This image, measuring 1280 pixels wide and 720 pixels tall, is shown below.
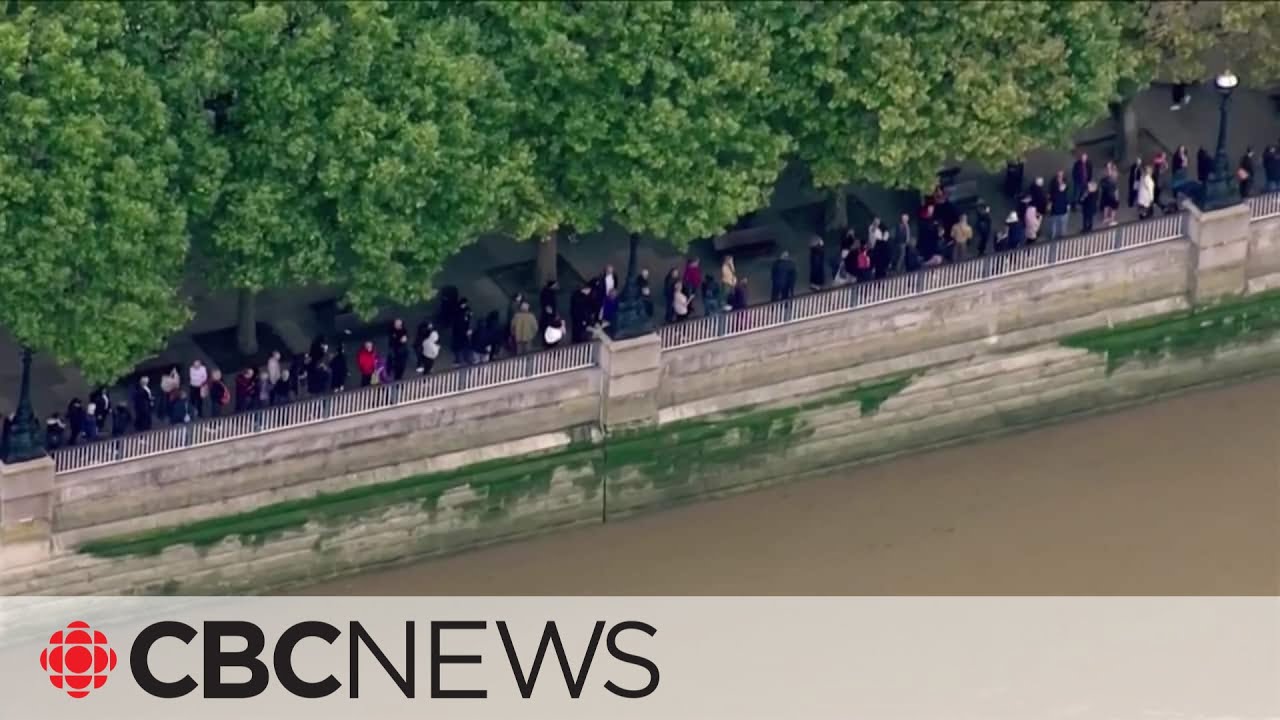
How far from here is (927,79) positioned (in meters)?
71.2

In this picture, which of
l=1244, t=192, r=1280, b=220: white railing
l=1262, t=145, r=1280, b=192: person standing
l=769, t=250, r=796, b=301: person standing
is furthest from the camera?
l=1262, t=145, r=1280, b=192: person standing

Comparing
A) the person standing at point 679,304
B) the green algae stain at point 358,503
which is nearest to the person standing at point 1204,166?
the person standing at point 679,304

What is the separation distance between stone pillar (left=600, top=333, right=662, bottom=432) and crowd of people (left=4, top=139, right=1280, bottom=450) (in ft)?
1.70

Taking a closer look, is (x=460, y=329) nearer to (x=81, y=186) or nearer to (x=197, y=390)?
(x=197, y=390)

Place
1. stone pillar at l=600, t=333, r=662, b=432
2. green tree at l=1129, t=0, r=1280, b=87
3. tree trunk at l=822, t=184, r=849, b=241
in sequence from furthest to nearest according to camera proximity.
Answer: tree trunk at l=822, t=184, r=849, b=241, green tree at l=1129, t=0, r=1280, b=87, stone pillar at l=600, t=333, r=662, b=432

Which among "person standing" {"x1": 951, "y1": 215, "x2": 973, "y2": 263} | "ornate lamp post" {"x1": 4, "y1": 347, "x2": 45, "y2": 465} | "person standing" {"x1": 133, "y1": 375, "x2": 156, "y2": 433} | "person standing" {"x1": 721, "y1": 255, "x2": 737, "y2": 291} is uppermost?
"person standing" {"x1": 951, "y1": 215, "x2": 973, "y2": 263}

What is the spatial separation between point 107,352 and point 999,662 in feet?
43.8

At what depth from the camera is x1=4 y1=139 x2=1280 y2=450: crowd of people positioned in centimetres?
6938

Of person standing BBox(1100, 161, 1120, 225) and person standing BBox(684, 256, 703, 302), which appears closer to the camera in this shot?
person standing BBox(684, 256, 703, 302)

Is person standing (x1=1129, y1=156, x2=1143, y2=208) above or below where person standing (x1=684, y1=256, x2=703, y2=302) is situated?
above

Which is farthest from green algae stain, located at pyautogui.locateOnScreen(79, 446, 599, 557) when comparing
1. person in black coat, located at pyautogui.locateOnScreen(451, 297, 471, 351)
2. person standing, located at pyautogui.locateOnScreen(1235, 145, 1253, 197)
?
person standing, located at pyautogui.locateOnScreen(1235, 145, 1253, 197)

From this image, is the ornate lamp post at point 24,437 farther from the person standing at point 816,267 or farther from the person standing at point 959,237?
the person standing at point 959,237

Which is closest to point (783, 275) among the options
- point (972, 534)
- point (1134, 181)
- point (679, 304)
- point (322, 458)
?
point (679, 304)

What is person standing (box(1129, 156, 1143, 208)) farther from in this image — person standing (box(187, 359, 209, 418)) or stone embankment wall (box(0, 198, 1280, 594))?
person standing (box(187, 359, 209, 418))
